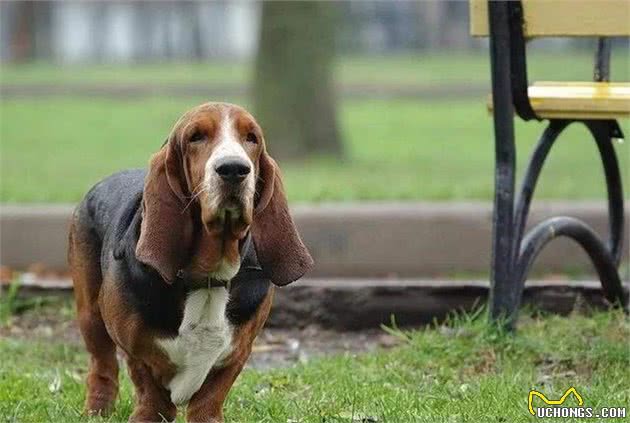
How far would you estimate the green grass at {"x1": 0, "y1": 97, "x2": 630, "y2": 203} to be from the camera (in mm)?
10695

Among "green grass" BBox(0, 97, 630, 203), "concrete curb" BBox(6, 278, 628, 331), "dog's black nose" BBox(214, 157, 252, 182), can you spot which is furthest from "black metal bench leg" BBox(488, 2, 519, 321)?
"green grass" BBox(0, 97, 630, 203)

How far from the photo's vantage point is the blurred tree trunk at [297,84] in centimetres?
1370

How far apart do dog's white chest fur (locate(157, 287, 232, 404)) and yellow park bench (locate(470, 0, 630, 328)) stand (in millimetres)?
1721

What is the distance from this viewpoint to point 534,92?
6.41 m

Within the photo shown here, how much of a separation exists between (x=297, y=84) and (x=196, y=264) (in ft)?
30.3

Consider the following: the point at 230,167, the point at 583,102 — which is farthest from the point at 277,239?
the point at 583,102

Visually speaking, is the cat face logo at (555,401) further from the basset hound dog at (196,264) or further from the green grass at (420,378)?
the basset hound dog at (196,264)

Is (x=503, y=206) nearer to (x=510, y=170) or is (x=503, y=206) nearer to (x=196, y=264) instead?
(x=510, y=170)

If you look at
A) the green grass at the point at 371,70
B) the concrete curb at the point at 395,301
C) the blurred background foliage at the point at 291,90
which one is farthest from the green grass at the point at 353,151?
the green grass at the point at 371,70

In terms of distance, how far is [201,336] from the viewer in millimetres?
4789

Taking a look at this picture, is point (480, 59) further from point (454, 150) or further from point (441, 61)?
point (454, 150)

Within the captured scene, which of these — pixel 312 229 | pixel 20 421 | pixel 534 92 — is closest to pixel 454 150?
pixel 312 229

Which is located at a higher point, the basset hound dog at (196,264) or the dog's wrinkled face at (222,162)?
the dog's wrinkled face at (222,162)

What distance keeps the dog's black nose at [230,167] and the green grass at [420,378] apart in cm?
93
